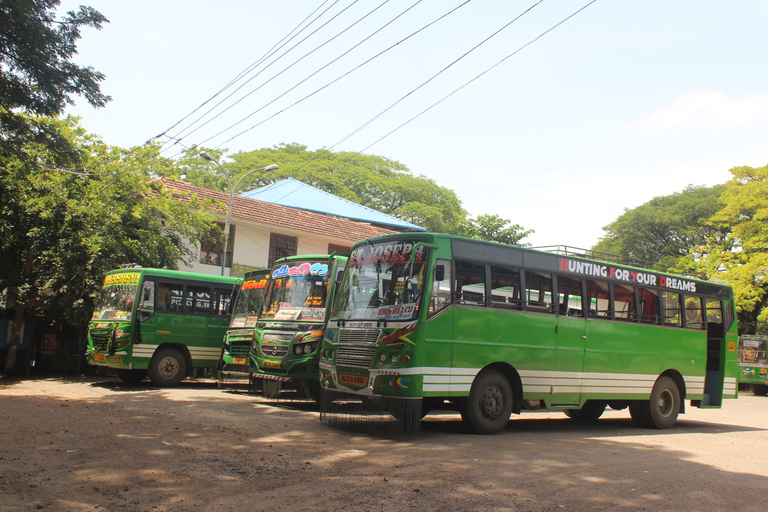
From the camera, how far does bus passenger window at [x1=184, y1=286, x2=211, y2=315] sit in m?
16.5

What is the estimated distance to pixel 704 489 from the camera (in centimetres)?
661

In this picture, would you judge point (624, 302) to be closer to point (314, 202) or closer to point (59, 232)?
point (59, 232)

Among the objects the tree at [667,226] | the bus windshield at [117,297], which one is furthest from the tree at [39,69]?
the tree at [667,226]

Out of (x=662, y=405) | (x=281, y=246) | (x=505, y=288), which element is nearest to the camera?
(x=505, y=288)

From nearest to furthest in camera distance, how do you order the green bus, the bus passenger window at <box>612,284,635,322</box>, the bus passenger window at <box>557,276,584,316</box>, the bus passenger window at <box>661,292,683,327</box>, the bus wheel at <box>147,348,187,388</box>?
the green bus, the bus passenger window at <box>557,276,584,316</box>, the bus passenger window at <box>612,284,635,322</box>, the bus passenger window at <box>661,292,683,327</box>, the bus wheel at <box>147,348,187,388</box>

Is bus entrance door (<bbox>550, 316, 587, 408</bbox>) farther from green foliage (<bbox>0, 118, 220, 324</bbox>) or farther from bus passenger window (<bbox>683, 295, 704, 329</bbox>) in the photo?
green foliage (<bbox>0, 118, 220, 324</bbox>)

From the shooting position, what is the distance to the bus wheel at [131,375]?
53.8ft

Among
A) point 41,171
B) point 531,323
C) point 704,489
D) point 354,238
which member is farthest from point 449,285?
point 354,238

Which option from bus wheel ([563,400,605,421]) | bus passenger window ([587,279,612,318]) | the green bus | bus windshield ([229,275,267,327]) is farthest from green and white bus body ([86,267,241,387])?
bus passenger window ([587,279,612,318])

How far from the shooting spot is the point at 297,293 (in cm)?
1285

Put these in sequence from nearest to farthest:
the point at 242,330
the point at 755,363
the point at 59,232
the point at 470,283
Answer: the point at 470,283 < the point at 242,330 < the point at 59,232 < the point at 755,363

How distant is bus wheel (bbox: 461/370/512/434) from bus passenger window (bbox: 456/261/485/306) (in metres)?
1.14

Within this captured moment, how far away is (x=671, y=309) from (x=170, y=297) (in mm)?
11290

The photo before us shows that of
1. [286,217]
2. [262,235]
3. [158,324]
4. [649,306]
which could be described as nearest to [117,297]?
[158,324]
